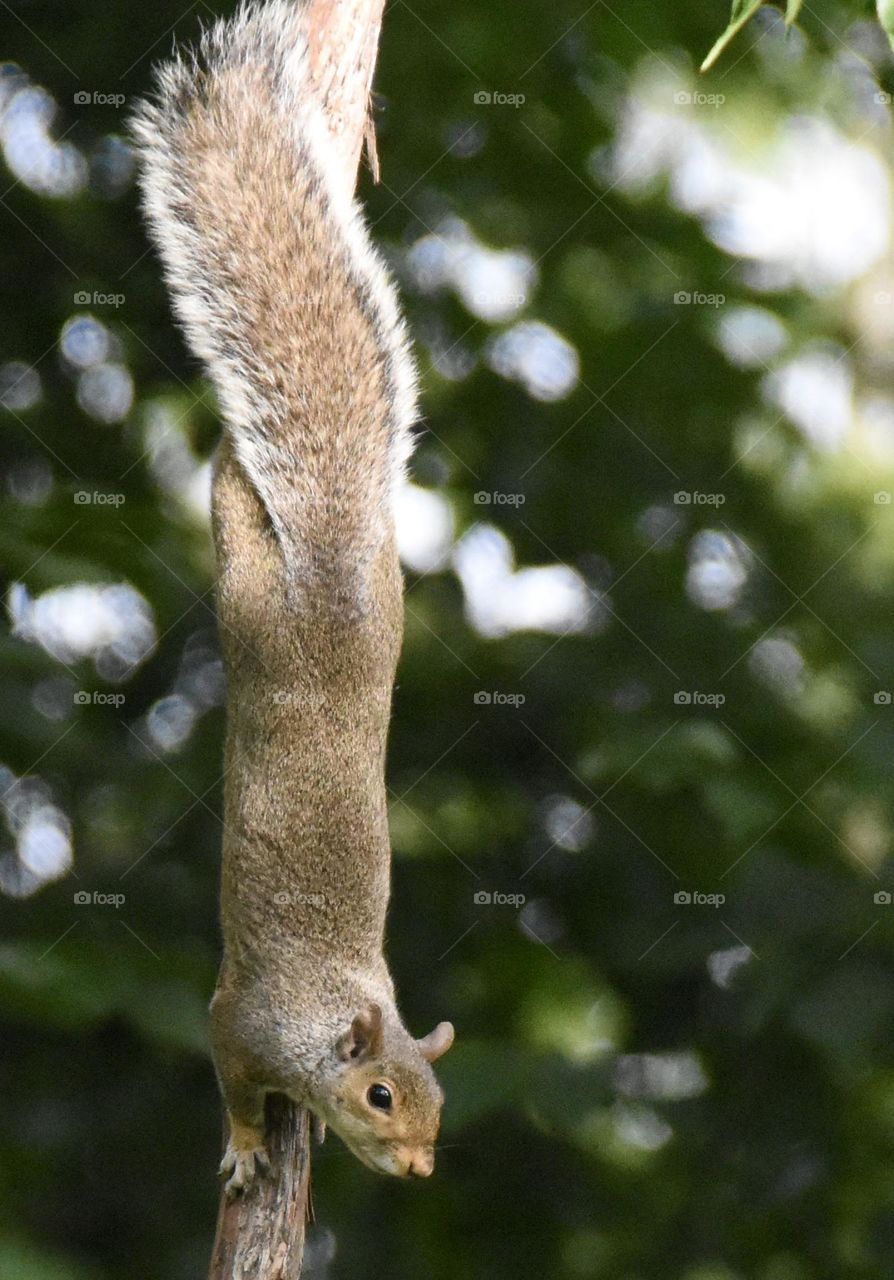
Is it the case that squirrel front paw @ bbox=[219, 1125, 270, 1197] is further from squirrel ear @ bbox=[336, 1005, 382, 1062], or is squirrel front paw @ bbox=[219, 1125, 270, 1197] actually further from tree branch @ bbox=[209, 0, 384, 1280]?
squirrel ear @ bbox=[336, 1005, 382, 1062]

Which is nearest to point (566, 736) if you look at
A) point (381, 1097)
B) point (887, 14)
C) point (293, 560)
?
point (381, 1097)

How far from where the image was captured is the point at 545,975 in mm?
3752

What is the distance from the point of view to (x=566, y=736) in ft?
13.1

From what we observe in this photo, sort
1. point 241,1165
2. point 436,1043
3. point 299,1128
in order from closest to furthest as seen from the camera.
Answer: point 241,1165
point 299,1128
point 436,1043

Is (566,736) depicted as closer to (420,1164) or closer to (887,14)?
(420,1164)

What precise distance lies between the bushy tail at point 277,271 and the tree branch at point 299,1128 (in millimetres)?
67

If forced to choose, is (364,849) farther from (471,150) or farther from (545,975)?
(471,150)

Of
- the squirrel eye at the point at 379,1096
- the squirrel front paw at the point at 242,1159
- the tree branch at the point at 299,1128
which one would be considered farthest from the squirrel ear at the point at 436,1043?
the squirrel front paw at the point at 242,1159

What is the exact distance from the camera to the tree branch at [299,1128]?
7.85 feet

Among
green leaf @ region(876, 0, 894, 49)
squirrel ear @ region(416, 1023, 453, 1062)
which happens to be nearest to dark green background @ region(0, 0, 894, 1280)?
squirrel ear @ region(416, 1023, 453, 1062)

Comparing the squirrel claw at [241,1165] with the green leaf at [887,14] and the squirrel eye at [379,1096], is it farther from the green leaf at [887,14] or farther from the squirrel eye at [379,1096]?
the green leaf at [887,14]

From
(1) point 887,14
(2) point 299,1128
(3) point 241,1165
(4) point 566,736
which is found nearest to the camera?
(1) point 887,14

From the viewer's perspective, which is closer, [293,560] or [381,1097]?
[293,560]

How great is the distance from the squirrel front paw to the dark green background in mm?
944
